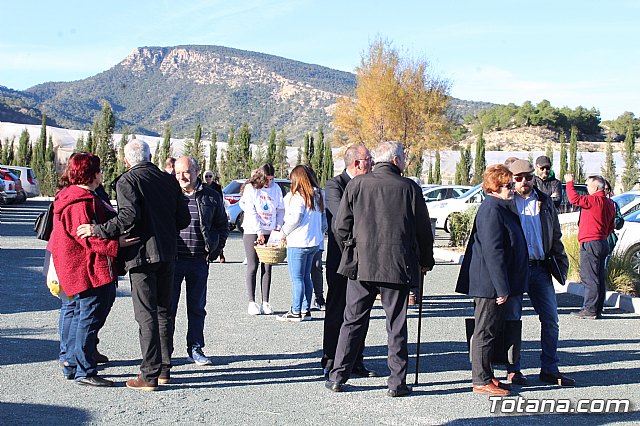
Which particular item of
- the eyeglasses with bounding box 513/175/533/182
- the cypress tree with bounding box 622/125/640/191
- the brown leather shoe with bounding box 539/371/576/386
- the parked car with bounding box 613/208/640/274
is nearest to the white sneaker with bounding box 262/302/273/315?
the brown leather shoe with bounding box 539/371/576/386

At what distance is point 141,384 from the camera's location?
6.60 m

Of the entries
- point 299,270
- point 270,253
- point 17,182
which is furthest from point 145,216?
point 17,182

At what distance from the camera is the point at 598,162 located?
1836 inches

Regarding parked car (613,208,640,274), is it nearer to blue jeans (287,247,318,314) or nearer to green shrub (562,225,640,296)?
green shrub (562,225,640,296)

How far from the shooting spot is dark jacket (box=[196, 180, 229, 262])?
300 inches

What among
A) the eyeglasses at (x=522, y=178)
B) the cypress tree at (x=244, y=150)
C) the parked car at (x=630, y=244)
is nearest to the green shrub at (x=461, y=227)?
the parked car at (x=630, y=244)

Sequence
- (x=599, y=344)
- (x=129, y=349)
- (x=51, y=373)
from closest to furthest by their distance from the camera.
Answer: (x=51, y=373), (x=129, y=349), (x=599, y=344)

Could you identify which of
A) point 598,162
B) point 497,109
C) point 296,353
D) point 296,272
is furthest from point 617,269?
point 497,109

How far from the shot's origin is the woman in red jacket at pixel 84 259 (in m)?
6.56

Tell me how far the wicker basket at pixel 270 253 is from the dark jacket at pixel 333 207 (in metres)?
2.38

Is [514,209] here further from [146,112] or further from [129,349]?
[146,112]

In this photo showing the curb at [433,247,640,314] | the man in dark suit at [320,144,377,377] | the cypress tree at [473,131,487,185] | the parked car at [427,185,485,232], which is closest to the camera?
the man in dark suit at [320,144,377,377]

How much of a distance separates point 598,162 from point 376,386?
4283 centimetres

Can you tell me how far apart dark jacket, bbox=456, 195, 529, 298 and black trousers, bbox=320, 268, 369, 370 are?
1.12 metres
